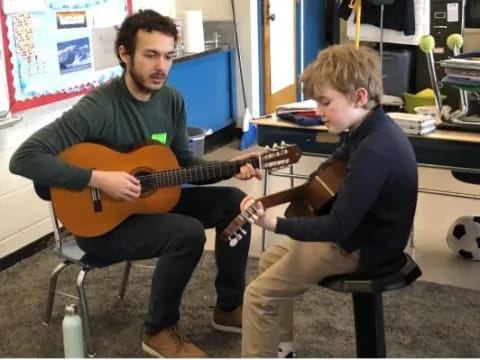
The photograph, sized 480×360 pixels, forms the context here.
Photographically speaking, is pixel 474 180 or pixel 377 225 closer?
pixel 377 225

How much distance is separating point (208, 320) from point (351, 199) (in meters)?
1.03

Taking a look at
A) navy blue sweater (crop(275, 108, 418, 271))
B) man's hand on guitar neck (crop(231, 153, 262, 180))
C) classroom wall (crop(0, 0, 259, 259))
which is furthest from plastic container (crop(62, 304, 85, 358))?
classroom wall (crop(0, 0, 259, 259))

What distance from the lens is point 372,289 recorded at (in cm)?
178

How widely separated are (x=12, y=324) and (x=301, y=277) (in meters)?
1.26

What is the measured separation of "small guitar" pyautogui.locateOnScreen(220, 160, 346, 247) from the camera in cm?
179

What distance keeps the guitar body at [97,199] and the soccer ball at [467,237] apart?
4.95 feet

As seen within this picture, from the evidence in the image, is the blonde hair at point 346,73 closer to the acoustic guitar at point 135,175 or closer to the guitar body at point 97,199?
the acoustic guitar at point 135,175

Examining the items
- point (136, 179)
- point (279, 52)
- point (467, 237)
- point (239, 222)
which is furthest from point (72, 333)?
point (279, 52)

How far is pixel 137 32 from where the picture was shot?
2.21 m

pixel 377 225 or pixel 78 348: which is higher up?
pixel 377 225

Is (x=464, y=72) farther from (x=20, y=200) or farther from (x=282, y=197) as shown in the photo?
(x=20, y=200)

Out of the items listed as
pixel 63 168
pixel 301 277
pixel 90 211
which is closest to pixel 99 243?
pixel 90 211

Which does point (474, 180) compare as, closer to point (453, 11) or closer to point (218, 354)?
point (218, 354)

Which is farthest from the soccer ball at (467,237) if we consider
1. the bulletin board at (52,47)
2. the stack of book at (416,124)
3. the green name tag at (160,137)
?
the bulletin board at (52,47)
